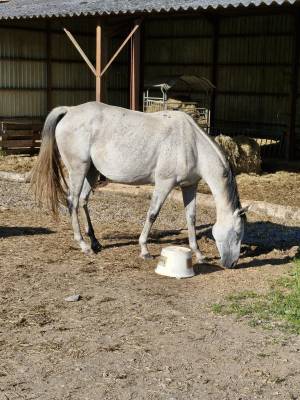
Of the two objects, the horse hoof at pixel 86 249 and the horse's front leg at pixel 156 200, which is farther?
the horse hoof at pixel 86 249

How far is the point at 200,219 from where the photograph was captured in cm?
916

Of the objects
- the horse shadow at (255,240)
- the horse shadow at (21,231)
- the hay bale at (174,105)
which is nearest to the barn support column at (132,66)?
the hay bale at (174,105)

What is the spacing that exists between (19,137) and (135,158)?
9.75 meters

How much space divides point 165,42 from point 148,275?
13912 millimetres

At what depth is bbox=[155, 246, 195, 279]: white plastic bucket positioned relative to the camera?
6250mm

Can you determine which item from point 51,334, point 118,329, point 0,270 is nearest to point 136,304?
point 118,329

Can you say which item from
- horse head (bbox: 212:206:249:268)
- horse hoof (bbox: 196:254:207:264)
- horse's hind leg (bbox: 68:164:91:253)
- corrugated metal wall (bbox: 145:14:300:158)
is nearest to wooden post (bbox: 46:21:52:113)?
corrugated metal wall (bbox: 145:14:300:158)

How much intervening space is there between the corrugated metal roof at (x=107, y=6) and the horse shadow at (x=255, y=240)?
13.0ft

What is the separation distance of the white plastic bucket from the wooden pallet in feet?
34.0

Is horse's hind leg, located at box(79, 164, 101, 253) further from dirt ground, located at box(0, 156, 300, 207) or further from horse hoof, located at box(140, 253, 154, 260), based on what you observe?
dirt ground, located at box(0, 156, 300, 207)

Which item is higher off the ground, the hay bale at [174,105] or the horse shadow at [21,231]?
the hay bale at [174,105]

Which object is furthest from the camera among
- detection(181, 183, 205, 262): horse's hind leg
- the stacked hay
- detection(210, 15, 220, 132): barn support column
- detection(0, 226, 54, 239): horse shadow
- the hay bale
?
detection(210, 15, 220, 132): barn support column

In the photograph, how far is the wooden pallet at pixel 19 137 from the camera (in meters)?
15.8

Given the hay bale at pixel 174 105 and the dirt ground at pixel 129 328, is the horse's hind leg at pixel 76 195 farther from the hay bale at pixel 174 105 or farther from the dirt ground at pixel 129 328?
the hay bale at pixel 174 105
